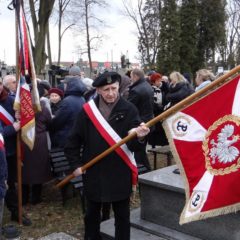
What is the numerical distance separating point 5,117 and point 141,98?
2.40 m

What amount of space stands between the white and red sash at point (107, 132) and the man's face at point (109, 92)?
Answer: 144mm

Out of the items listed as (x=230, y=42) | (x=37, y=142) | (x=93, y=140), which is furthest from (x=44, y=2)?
(x=230, y=42)

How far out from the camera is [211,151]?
10.9ft

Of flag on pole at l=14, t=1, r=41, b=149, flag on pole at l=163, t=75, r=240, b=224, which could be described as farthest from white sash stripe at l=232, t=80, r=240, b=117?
flag on pole at l=14, t=1, r=41, b=149

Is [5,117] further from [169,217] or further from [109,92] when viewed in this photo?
[169,217]

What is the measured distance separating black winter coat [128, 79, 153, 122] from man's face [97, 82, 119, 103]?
2971 mm

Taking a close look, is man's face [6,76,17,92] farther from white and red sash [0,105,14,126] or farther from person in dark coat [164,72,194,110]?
person in dark coat [164,72,194,110]

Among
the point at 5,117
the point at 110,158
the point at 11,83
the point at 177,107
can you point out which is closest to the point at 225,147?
the point at 177,107

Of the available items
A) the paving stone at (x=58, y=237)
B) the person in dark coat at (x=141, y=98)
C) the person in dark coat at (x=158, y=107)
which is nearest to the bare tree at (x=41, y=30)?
the person in dark coat at (x=158, y=107)

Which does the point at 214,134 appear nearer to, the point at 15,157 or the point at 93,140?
the point at 93,140

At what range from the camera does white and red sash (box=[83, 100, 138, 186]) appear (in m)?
3.53

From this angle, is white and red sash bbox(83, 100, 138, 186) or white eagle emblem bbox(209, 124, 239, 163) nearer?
white eagle emblem bbox(209, 124, 239, 163)

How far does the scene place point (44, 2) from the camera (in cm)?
1866

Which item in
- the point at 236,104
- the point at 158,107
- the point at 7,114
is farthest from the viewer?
the point at 158,107
